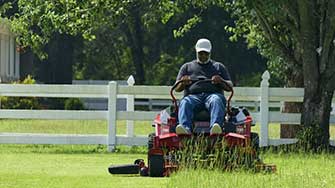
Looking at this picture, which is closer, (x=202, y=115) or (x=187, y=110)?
(x=187, y=110)

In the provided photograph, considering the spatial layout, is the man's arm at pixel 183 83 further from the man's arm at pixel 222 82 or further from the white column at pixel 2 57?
the white column at pixel 2 57

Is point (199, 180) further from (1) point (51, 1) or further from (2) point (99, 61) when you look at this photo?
(2) point (99, 61)

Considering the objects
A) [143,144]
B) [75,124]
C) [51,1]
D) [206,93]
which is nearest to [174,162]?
[206,93]

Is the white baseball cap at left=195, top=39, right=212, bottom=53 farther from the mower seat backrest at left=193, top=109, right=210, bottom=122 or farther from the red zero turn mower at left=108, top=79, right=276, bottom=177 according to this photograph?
the mower seat backrest at left=193, top=109, right=210, bottom=122

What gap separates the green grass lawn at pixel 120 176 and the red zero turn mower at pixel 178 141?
0.19m

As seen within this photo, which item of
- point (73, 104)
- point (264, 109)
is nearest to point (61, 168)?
point (264, 109)

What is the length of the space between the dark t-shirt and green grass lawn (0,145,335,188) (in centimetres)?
142

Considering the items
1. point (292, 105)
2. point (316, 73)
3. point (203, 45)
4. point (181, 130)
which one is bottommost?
point (181, 130)

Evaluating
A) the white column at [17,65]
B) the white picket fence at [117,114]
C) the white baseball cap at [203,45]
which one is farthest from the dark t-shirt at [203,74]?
the white column at [17,65]

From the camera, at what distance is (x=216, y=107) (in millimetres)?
12453

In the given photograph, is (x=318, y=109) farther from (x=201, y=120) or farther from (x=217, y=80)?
(x=201, y=120)

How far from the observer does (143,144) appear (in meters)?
18.3

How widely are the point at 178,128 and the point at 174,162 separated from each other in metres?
0.43

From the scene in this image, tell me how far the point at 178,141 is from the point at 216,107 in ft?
2.22
